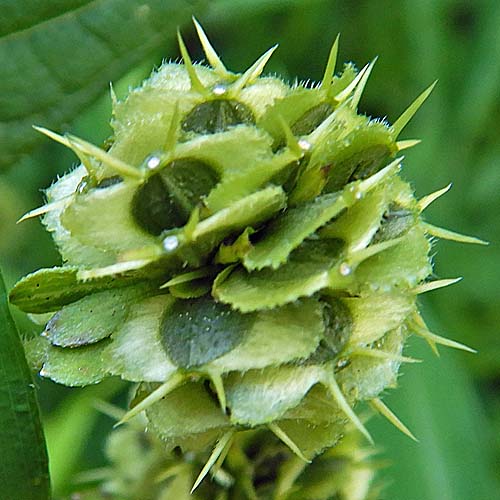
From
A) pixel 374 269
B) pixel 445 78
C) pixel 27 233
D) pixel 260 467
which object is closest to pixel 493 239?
→ pixel 445 78

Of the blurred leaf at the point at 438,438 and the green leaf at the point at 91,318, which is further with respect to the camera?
the blurred leaf at the point at 438,438

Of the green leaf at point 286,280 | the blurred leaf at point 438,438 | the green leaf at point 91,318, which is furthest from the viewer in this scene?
the blurred leaf at point 438,438

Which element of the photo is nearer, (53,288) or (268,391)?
(268,391)

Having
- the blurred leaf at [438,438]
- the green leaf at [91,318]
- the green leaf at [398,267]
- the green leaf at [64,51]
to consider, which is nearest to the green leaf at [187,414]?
the green leaf at [91,318]

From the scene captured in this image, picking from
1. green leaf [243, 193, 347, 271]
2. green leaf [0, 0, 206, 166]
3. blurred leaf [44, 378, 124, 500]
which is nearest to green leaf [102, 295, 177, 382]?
green leaf [243, 193, 347, 271]

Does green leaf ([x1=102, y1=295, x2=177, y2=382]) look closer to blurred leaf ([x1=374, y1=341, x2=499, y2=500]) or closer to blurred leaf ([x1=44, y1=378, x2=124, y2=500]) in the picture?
blurred leaf ([x1=44, y1=378, x2=124, y2=500])

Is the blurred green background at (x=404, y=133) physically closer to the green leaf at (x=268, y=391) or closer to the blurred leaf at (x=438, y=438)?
the blurred leaf at (x=438, y=438)

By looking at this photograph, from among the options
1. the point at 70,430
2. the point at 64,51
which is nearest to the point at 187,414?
the point at 64,51

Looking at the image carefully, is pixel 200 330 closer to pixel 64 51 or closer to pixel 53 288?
pixel 53 288
